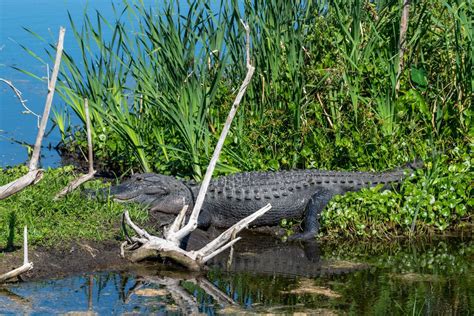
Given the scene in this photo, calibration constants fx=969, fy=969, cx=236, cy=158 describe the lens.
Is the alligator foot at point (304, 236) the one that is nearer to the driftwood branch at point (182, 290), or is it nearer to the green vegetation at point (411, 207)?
the green vegetation at point (411, 207)

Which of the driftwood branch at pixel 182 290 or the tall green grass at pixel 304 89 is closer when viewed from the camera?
the driftwood branch at pixel 182 290

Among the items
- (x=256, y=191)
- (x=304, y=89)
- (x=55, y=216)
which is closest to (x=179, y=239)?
(x=55, y=216)

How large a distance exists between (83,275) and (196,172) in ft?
7.31

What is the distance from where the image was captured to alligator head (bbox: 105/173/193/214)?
7.81m

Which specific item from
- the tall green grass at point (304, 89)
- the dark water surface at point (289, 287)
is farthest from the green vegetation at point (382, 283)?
the tall green grass at point (304, 89)

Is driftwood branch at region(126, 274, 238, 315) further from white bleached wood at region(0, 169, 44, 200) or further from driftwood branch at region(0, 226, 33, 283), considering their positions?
white bleached wood at region(0, 169, 44, 200)

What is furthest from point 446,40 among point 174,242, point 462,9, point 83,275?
point 83,275

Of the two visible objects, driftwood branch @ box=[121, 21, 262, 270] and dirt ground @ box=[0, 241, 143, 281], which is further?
driftwood branch @ box=[121, 21, 262, 270]

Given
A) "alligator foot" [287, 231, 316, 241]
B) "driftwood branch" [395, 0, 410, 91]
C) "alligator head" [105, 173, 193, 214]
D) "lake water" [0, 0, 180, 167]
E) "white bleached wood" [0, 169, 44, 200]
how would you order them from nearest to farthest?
"white bleached wood" [0, 169, 44, 200] < "alligator foot" [287, 231, 316, 241] < "alligator head" [105, 173, 193, 214] < "driftwood branch" [395, 0, 410, 91] < "lake water" [0, 0, 180, 167]

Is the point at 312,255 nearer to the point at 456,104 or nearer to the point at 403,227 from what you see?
the point at 403,227

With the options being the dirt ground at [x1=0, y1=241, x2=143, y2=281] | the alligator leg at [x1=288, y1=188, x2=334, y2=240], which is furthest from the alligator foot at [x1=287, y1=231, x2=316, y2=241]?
the dirt ground at [x1=0, y1=241, x2=143, y2=281]

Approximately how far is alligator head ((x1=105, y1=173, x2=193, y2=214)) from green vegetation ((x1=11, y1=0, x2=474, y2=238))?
12.2 inches

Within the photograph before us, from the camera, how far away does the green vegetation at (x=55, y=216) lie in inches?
258

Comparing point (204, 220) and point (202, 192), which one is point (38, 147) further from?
point (204, 220)
